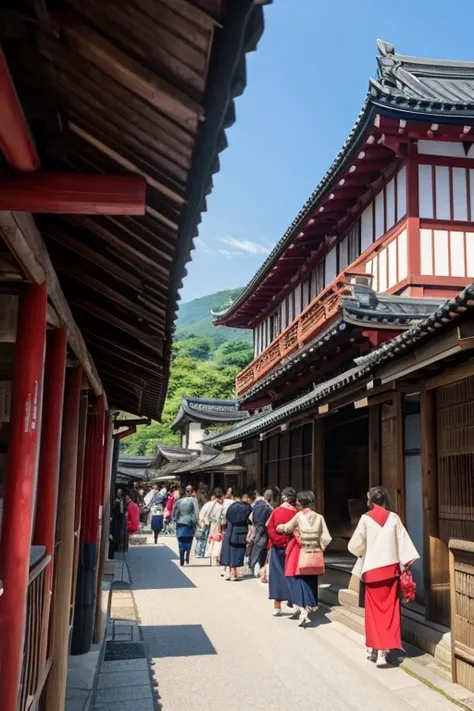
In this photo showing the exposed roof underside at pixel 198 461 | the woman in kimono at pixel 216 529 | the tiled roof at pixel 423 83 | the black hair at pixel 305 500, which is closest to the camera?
the black hair at pixel 305 500

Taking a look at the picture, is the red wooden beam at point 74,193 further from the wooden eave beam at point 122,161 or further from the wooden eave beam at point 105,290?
the wooden eave beam at point 105,290

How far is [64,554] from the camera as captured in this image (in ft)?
16.2

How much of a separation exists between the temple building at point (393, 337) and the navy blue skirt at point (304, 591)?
2.21ft

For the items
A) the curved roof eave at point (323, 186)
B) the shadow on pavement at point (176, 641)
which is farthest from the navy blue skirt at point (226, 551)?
the curved roof eave at point (323, 186)

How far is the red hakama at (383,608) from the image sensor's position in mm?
6684

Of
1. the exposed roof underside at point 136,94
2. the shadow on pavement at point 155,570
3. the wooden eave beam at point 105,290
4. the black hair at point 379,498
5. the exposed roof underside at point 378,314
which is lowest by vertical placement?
the shadow on pavement at point 155,570

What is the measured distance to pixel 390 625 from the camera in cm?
671

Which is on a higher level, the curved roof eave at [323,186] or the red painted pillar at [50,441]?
the curved roof eave at [323,186]

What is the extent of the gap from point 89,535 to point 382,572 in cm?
338

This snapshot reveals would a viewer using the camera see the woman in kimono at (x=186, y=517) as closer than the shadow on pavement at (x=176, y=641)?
No

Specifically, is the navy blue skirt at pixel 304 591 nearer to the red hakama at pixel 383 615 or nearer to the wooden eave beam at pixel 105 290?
the red hakama at pixel 383 615

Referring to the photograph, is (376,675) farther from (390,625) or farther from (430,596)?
(430,596)

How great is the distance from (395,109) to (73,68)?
424 inches

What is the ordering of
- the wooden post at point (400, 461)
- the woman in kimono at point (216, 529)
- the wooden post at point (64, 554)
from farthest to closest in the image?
the woman in kimono at point (216, 529)
the wooden post at point (400, 461)
the wooden post at point (64, 554)
